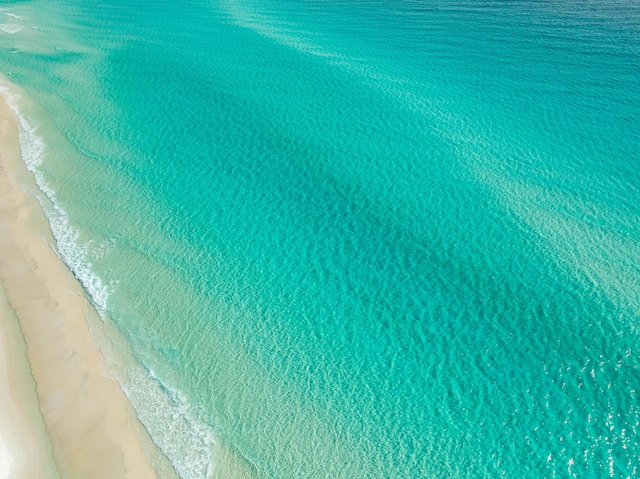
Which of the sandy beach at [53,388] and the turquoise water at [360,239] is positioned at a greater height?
the turquoise water at [360,239]

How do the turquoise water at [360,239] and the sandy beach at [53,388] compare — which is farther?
the turquoise water at [360,239]

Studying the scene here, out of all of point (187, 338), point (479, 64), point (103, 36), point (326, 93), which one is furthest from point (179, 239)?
point (103, 36)

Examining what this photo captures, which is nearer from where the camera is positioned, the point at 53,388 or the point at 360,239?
the point at 53,388

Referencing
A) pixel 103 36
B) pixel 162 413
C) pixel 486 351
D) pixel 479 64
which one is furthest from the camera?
pixel 103 36

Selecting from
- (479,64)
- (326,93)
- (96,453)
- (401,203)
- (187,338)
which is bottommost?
(96,453)

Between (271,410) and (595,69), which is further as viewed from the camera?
(595,69)

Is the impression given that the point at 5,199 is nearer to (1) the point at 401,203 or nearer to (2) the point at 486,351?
(1) the point at 401,203
